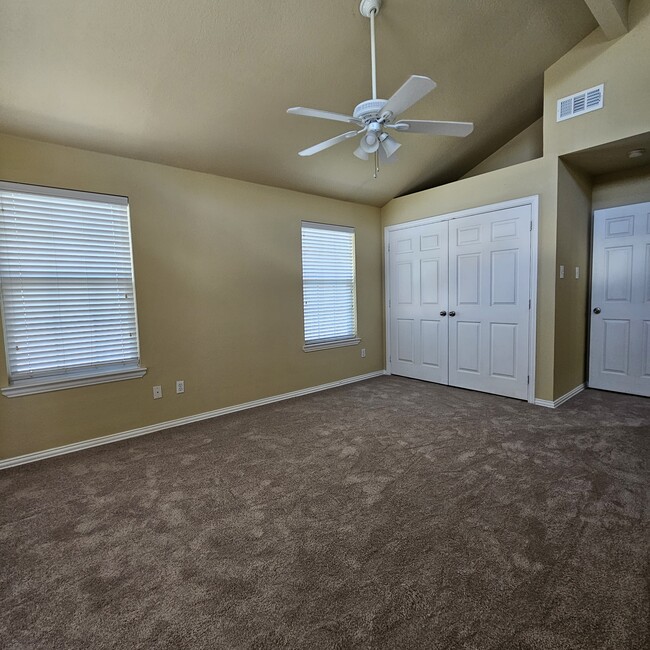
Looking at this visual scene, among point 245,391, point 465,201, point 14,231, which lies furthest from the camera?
point 465,201

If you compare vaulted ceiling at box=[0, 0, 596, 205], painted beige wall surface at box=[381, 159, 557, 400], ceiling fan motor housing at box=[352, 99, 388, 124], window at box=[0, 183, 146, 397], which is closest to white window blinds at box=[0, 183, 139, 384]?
window at box=[0, 183, 146, 397]

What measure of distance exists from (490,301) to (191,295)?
321 cm

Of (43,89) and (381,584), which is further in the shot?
(43,89)

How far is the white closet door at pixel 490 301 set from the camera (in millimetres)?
3832

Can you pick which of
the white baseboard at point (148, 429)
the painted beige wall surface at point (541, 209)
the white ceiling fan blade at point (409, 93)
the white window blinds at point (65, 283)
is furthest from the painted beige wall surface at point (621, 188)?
the white window blinds at point (65, 283)

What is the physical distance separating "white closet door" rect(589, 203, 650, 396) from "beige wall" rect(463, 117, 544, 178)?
40.6 inches

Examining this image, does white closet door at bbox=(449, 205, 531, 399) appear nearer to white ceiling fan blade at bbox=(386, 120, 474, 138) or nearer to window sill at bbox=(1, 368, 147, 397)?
white ceiling fan blade at bbox=(386, 120, 474, 138)

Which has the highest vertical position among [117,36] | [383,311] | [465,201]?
[117,36]

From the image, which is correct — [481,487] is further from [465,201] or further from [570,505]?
[465,201]

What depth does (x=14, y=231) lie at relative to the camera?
8.93 ft

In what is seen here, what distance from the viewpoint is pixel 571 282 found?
3.92m

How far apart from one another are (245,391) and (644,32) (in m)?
4.68

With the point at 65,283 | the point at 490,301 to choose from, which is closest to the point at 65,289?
the point at 65,283

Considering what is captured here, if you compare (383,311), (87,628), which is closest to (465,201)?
(383,311)
